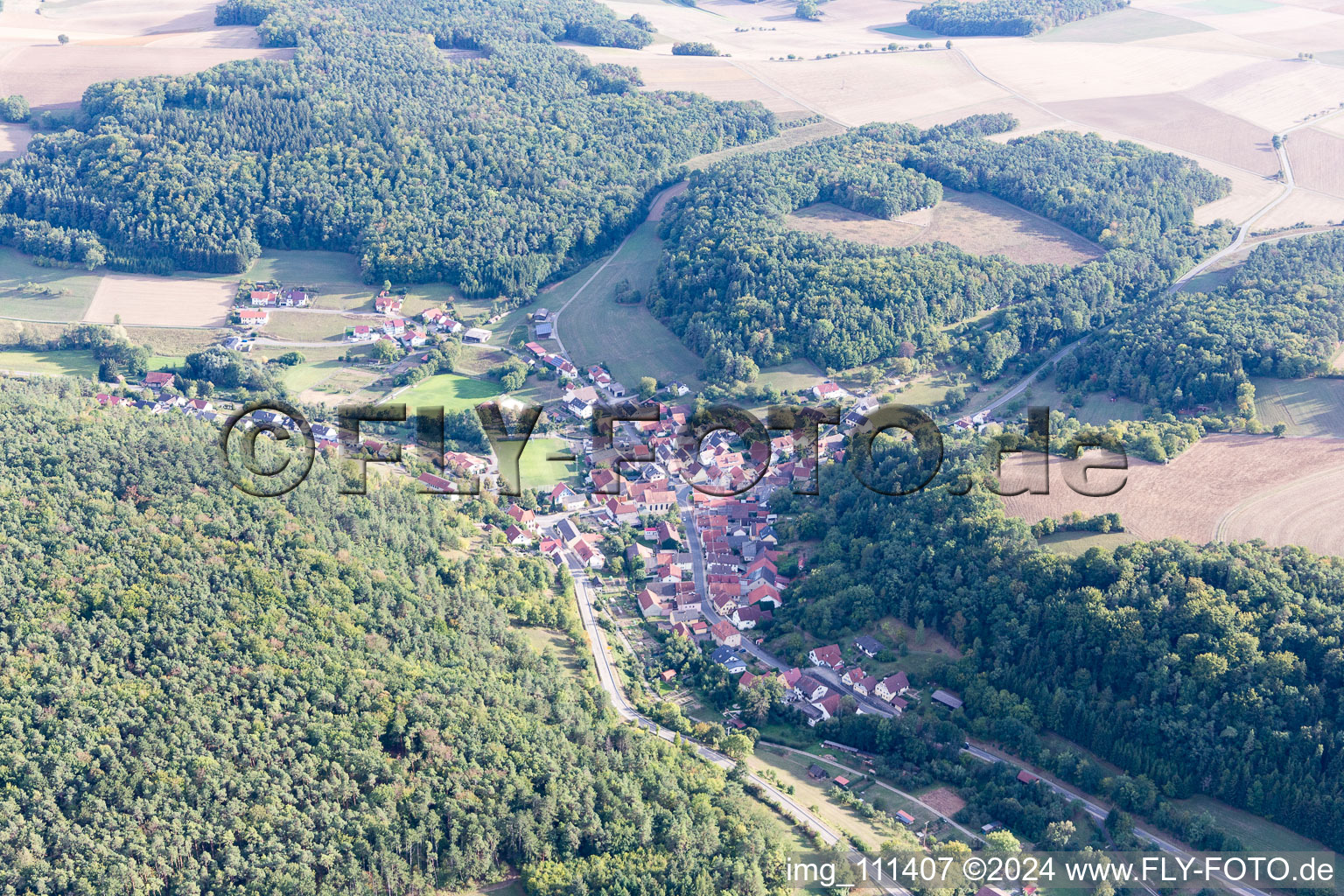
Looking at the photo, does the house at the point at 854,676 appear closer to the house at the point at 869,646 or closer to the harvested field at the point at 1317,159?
the house at the point at 869,646

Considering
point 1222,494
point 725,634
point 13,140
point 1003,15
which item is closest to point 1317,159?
point 1003,15

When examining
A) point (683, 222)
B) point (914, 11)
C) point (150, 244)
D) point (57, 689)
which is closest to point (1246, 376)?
point (683, 222)

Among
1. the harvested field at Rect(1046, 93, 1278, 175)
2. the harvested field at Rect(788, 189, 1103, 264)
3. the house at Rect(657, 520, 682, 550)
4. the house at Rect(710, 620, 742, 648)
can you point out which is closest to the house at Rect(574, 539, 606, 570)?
the house at Rect(657, 520, 682, 550)

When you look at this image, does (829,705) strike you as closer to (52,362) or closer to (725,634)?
(725,634)

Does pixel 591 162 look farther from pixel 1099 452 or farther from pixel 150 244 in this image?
pixel 1099 452

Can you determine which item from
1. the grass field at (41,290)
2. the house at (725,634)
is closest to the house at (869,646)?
the house at (725,634)

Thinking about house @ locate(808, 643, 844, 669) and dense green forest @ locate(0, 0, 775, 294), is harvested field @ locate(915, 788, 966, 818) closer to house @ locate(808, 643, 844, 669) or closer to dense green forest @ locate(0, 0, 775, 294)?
house @ locate(808, 643, 844, 669)
